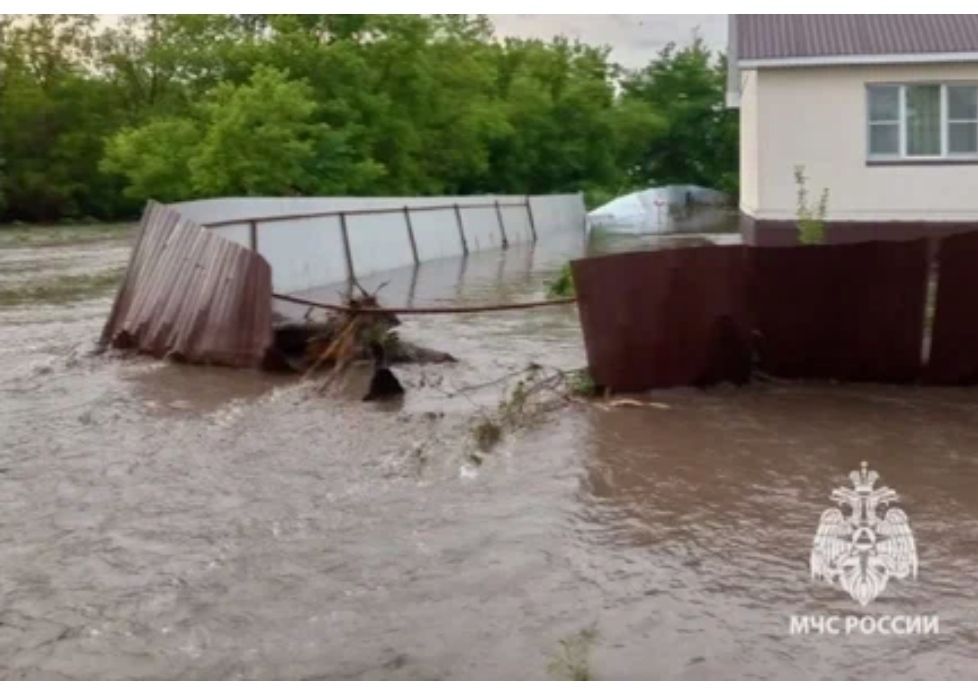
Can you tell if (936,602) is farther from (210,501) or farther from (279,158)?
(279,158)

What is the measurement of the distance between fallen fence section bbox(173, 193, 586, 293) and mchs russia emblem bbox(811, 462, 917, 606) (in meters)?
8.64

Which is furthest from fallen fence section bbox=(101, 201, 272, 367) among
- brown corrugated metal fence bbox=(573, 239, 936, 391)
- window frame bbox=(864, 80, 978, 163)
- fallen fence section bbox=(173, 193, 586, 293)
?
window frame bbox=(864, 80, 978, 163)

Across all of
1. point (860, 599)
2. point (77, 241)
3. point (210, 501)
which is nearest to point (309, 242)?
point (210, 501)

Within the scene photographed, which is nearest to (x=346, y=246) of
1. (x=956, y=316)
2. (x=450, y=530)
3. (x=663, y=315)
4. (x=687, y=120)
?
(x=663, y=315)

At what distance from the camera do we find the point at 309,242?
17.3 metres

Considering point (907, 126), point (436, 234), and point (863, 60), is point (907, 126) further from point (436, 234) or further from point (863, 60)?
point (436, 234)

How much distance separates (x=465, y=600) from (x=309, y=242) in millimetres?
12709

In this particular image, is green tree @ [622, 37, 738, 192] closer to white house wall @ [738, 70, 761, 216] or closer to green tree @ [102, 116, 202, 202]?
green tree @ [102, 116, 202, 202]

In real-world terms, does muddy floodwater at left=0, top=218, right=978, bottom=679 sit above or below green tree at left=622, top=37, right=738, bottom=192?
below

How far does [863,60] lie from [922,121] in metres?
1.18

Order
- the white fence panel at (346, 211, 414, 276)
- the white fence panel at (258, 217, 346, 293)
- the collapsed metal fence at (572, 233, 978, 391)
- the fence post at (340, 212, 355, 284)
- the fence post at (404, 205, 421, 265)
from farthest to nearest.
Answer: the fence post at (404, 205, 421, 265), the white fence panel at (346, 211, 414, 276), the fence post at (340, 212, 355, 284), the white fence panel at (258, 217, 346, 293), the collapsed metal fence at (572, 233, 978, 391)

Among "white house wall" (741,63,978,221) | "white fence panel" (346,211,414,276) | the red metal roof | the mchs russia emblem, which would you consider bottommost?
the mchs russia emblem

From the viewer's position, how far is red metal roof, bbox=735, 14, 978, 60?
50.5 feet

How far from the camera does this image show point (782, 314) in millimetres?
8914
